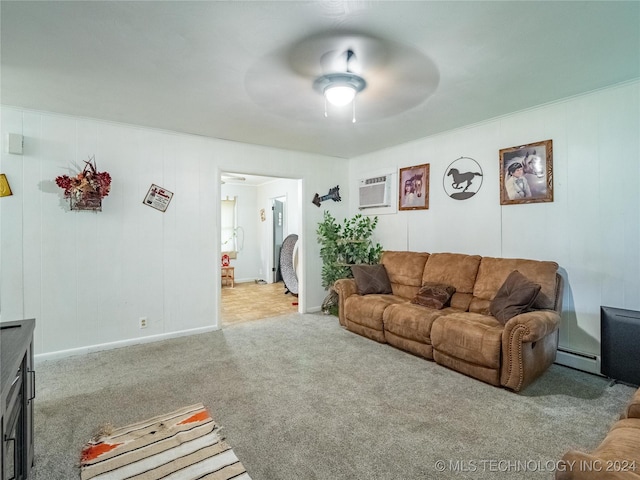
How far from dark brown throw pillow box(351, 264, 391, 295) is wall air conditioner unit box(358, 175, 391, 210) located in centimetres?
114

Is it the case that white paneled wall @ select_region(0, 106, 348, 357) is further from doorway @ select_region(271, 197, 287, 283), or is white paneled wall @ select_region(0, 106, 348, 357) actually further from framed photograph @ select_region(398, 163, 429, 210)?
doorway @ select_region(271, 197, 287, 283)

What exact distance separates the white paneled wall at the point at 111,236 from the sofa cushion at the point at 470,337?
2.72 meters

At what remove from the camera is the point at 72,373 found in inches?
112

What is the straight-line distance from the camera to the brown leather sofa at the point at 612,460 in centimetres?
88

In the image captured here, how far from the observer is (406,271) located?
3938 millimetres

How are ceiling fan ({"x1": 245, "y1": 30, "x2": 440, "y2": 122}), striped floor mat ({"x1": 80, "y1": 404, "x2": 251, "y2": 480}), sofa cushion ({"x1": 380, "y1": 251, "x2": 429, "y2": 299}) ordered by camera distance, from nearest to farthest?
striped floor mat ({"x1": 80, "y1": 404, "x2": 251, "y2": 480}), ceiling fan ({"x1": 245, "y1": 30, "x2": 440, "y2": 122}), sofa cushion ({"x1": 380, "y1": 251, "x2": 429, "y2": 299})

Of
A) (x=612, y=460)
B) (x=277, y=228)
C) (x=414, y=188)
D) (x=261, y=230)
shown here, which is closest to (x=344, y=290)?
(x=414, y=188)

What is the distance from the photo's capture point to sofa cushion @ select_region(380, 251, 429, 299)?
3.82 metres

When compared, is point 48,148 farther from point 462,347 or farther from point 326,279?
point 462,347

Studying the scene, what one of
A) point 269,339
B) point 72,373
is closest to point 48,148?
point 72,373

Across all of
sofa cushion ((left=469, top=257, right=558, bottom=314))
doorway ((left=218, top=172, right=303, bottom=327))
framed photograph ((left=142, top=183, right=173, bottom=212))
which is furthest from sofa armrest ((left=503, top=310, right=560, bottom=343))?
doorway ((left=218, top=172, right=303, bottom=327))

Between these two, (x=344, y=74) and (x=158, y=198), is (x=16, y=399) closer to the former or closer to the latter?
(x=344, y=74)

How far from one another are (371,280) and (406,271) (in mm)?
444

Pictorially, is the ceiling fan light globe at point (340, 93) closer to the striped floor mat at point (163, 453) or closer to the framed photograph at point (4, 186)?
the striped floor mat at point (163, 453)
